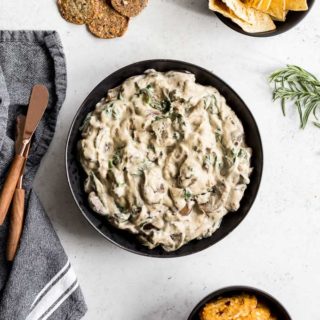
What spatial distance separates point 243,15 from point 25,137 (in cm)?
75

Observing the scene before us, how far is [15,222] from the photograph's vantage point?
1.98m

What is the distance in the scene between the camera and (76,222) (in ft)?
6.80

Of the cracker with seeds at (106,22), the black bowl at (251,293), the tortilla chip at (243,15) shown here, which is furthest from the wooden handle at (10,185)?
the tortilla chip at (243,15)

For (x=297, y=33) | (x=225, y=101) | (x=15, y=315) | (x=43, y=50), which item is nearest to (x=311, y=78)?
(x=297, y=33)

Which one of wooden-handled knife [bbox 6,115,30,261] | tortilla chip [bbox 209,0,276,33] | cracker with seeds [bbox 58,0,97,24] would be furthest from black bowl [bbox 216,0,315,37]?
wooden-handled knife [bbox 6,115,30,261]

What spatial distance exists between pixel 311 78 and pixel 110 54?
638 millimetres

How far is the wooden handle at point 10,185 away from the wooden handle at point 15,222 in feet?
0.07

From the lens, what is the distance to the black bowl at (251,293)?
1.94 meters

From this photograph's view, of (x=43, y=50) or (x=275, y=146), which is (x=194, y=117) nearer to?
(x=275, y=146)

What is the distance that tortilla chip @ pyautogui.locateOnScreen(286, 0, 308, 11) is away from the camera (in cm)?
195

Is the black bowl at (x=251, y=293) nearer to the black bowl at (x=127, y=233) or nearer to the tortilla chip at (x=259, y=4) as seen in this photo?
the black bowl at (x=127, y=233)

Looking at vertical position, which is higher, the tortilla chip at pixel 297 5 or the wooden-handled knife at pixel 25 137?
the tortilla chip at pixel 297 5

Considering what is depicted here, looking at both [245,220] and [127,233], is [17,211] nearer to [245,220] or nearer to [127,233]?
[127,233]

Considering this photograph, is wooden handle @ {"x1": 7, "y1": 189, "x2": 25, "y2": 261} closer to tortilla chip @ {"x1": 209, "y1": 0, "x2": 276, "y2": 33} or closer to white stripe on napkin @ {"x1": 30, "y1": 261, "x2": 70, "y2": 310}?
white stripe on napkin @ {"x1": 30, "y1": 261, "x2": 70, "y2": 310}
